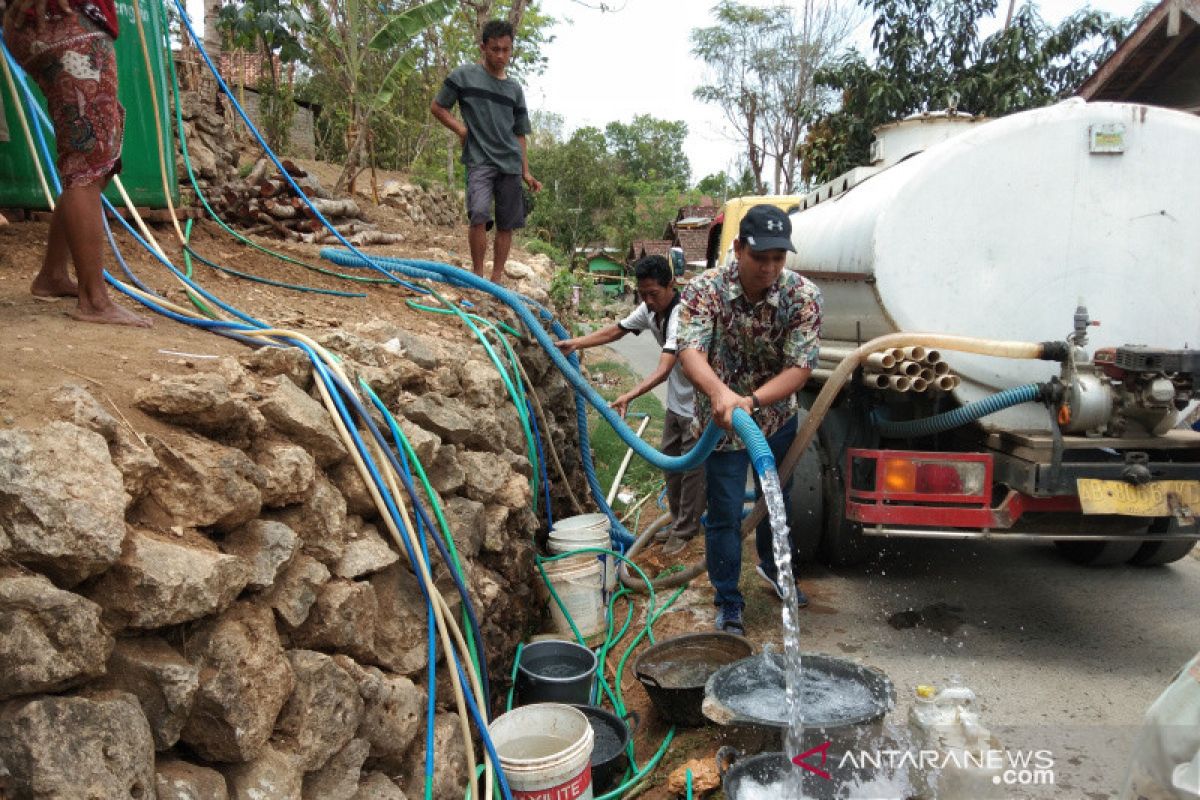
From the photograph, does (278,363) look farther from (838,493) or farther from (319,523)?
(838,493)

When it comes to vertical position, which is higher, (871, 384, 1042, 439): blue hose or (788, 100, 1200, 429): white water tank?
(788, 100, 1200, 429): white water tank

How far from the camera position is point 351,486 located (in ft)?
8.78

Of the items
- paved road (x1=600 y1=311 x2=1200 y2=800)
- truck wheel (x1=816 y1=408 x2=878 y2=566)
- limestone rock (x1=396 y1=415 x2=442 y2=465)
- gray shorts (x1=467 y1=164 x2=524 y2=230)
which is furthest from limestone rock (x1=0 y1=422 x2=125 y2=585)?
gray shorts (x1=467 y1=164 x2=524 y2=230)

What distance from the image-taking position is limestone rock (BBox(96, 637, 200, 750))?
1.80m

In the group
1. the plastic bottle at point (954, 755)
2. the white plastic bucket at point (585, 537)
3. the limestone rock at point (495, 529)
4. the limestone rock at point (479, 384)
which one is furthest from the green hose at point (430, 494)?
the plastic bottle at point (954, 755)

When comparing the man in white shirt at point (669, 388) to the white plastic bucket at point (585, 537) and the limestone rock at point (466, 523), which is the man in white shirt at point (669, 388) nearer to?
the white plastic bucket at point (585, 537)

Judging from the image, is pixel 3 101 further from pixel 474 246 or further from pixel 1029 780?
pixel 1029 780

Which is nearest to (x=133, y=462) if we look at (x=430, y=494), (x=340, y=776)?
(x=340, y=776)

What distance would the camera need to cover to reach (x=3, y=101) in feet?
13.5

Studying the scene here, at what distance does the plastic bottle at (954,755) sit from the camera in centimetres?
261

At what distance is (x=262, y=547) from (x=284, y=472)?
0.79 feet

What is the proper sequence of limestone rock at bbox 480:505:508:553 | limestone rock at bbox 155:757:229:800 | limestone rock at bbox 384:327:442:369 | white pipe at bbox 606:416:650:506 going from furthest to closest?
white pipe at bbox 606:416:650:506, limestone rock at bbox 384:327:442:369, limestone rock at bbox 480:505:508:553, limestone rock at bbox 155:757:229:800

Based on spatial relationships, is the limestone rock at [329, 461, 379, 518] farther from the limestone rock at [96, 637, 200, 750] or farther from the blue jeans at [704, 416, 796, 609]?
the blue jeans at [704, 416, 796, 609]

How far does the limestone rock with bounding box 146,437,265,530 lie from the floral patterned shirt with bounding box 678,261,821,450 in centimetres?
192
